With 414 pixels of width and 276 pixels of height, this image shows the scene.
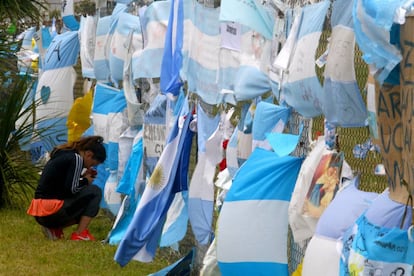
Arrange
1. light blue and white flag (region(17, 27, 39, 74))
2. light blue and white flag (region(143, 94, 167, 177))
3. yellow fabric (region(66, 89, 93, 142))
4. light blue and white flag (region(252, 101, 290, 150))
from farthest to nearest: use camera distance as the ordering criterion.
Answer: light blue and white flag (region(17, 27, 39, 74)) < yellow fabric (region(66, 89, 93, 142)) < light blue and white flag (region(143, 94, 167, 177)) < light blue and white flag (region(252, 101, 290, 150))

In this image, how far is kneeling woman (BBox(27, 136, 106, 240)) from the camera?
356 inches

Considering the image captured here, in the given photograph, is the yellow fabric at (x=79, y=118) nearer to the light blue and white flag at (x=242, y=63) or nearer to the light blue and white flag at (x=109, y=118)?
the light blue and white flag at (x=109, y=118)

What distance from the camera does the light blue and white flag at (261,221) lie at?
4.94 meters

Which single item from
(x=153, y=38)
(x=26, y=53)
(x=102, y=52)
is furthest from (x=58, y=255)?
(x=26, y=53)

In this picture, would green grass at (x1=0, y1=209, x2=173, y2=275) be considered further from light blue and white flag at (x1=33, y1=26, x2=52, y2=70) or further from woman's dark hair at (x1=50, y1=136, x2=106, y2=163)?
light blue and white flag at (x1=33, y1=26, x2=52, y2=70)

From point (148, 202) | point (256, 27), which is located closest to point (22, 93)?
point (148, 202)

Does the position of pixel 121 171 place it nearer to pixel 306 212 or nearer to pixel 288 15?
pixel 288 15

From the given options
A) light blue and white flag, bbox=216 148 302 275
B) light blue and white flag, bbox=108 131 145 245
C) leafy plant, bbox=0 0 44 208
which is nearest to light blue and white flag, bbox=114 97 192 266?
light blue and white flag, bbox=108 131 145 245

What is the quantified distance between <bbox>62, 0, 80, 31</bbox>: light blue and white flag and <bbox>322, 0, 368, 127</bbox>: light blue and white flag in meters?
7.79

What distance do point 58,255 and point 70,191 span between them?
0.86m

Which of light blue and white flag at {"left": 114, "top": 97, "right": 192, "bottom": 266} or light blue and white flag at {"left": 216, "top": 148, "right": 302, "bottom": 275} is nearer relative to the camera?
light blue and white flag at {"left": 216, "top": 148, "right": 302, "bottom": 275}

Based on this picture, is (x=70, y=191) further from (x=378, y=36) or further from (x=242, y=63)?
(x=378, y=36)

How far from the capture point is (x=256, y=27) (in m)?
5.51

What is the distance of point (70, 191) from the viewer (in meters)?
9.16
